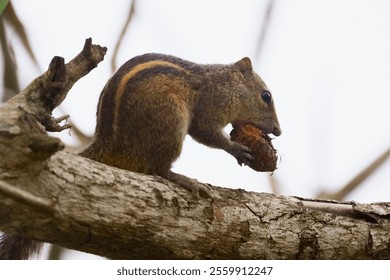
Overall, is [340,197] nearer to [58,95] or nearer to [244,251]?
[244,251]

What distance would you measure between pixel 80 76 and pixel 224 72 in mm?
1344

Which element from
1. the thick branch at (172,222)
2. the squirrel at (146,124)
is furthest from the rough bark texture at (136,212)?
the squirrel at (146,124)

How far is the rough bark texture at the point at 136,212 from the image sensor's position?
7.22 feet

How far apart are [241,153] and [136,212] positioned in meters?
1.12

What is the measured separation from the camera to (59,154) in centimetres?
246

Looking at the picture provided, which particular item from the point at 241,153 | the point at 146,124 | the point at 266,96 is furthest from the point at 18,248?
the point at 266,96

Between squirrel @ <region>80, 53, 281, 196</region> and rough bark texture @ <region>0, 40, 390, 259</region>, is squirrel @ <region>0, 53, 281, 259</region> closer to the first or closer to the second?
squirrel @ <region>80, 53, 281, 196</region>

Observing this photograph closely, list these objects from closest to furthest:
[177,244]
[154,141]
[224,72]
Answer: [177,244] < [154,141] < [224,72]

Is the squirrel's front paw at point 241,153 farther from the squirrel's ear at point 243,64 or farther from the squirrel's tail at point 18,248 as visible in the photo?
the squirrel's tail at point 18,248

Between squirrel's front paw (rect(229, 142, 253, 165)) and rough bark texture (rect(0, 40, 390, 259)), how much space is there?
1.57ft

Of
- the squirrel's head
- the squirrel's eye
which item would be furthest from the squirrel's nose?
the squirrel's eye

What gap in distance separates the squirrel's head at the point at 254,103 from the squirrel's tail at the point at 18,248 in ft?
5.63

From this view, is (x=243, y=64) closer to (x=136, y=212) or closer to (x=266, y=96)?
(x=266, y=96)

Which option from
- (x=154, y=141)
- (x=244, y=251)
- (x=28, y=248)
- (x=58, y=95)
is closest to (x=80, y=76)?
(x=58, y=95)
